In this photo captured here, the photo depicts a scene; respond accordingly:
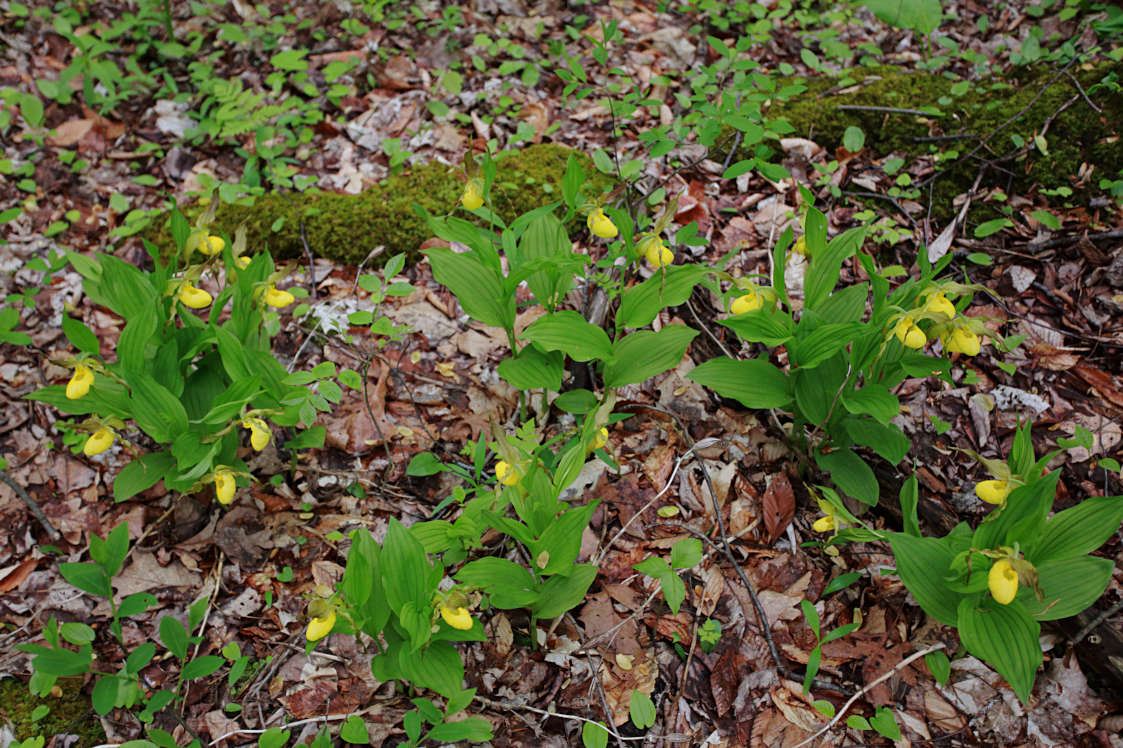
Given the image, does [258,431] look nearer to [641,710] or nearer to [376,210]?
[641,710]

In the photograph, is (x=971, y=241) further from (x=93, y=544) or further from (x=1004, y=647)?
(x=93, y=544)

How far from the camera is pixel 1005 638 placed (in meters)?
1.78

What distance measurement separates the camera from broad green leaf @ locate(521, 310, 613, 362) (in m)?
2.27

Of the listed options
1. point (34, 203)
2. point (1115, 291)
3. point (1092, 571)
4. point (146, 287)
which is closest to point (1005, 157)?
point (1115, 291)

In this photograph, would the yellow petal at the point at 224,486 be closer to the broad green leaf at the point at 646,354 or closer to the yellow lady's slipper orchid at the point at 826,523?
the broad green leaf at the point at 646,354

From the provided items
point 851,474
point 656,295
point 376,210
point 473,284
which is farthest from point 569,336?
point 376,210

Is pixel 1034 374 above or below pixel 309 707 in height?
above

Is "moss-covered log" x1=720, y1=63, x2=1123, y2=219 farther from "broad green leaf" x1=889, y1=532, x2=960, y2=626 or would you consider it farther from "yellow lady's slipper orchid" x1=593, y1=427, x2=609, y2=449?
"yellow lady's slipper orchid" x1=593, y1=427, x2=609, y2=449

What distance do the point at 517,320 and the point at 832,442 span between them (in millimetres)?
1413

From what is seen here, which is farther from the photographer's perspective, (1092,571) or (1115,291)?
(1115,291)

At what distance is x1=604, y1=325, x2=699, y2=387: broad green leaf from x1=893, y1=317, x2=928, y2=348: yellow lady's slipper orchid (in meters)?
0.65

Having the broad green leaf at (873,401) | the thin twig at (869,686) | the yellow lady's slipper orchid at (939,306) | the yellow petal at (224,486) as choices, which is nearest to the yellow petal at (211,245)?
the yellow petal at (224,486)

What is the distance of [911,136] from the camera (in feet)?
11.2

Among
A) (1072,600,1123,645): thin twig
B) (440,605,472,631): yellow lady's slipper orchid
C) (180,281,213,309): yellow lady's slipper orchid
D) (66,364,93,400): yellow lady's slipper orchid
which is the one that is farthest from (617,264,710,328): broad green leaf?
(66,364,93,400): yellow lady's slipper orchid
